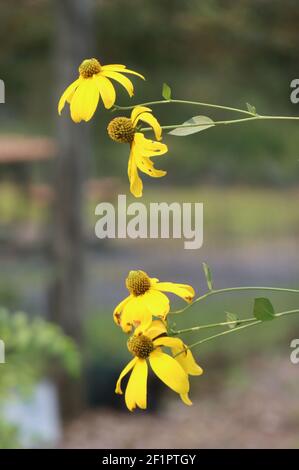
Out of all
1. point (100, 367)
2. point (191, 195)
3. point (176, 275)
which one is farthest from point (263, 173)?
point (100, 367)

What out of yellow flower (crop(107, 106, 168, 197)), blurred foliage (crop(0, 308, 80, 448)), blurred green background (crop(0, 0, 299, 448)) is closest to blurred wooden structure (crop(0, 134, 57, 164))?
blurred green background (crop(0, 0, 299, 448))

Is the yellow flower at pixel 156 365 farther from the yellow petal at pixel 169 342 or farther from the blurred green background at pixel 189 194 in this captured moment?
the blurred green background at pixel 189 194

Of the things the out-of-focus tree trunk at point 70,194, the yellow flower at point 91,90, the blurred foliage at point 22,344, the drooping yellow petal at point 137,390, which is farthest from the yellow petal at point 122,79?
the out-of-focus tree trunk at point 70,194

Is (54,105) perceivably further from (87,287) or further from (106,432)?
(106,432)

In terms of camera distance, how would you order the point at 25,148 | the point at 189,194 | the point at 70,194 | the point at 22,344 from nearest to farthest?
the point at 22,344 < the point at 70,194 < the point at 25,148 < the point at 189,194

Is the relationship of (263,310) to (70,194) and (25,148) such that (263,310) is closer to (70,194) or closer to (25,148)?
(70,194)

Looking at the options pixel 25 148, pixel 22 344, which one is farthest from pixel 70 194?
pixel 22 344

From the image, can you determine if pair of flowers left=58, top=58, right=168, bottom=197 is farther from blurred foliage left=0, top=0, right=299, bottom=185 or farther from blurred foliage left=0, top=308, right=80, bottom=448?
blurred foliage left=0, top=0, right=299, bottom=185

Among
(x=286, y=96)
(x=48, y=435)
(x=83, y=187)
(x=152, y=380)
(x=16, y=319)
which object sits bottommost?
(x=16, y=319)

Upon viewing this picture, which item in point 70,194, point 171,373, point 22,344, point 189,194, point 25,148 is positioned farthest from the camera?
point 189,194
